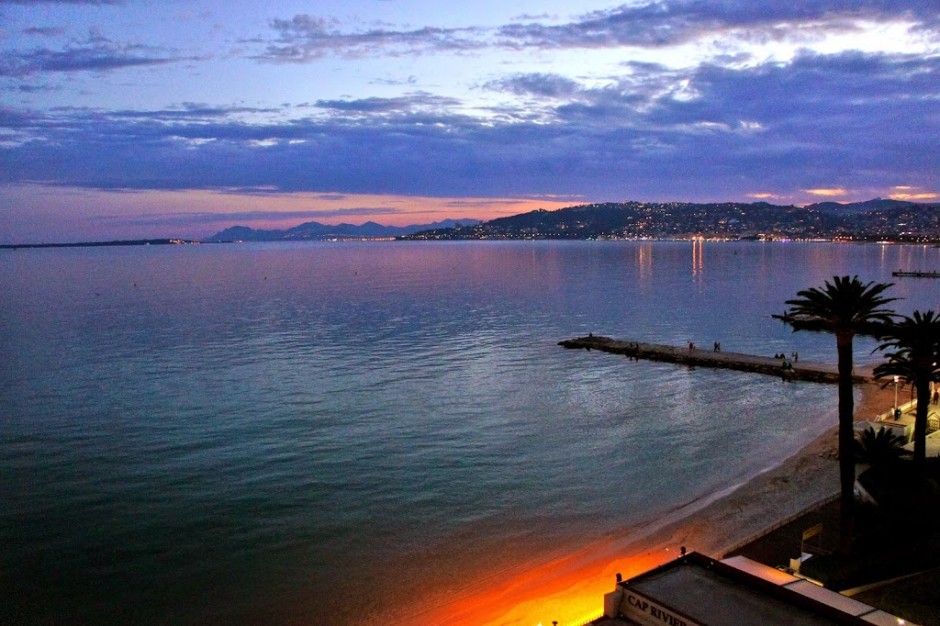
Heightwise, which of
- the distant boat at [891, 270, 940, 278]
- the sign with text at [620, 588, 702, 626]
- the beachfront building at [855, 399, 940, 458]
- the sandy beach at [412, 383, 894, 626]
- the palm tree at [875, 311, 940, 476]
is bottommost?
the sandy beach at [412, 383, 894, 626]

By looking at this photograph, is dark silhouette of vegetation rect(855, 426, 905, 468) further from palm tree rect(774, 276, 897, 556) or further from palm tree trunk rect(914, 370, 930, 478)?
palm tree rect(774, 276, 897, 556)

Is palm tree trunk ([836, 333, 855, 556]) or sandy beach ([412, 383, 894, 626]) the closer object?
palm tree trunk ([836, 333, 855, 556])

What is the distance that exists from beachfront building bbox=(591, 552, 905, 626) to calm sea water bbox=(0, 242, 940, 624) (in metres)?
9.62

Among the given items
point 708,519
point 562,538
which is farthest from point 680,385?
point 562,538

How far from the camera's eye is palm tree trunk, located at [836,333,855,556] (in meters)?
19.2

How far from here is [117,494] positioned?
2766 centimetres

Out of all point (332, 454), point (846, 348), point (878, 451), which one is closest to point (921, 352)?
point (878, 451)

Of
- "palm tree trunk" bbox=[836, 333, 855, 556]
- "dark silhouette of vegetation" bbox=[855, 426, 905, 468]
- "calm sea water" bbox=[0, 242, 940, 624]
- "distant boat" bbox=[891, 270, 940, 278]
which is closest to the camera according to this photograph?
"palm tree trunk" bbox=[836, 333, 855, 556]

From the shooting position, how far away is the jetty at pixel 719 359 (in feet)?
167

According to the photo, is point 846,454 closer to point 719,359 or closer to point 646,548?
point 646,548

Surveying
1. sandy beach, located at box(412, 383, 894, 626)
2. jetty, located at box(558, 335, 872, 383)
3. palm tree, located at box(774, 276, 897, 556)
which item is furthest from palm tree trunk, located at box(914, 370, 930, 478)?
jetty, located at box(558, 335, 872, 383)

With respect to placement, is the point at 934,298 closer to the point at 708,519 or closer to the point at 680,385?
the point at 680,385

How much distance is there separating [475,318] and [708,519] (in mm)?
58761

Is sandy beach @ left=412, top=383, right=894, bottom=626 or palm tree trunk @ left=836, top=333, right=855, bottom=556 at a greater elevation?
palm tree trunk @ left=836, top=333, right=855, bottom=556
